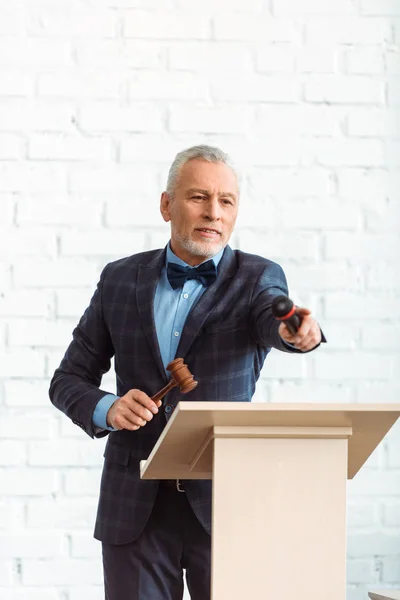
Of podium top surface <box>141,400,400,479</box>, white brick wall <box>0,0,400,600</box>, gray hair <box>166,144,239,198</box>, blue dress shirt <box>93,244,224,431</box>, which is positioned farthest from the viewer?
white brick wall <box>0,0,400,600</box>

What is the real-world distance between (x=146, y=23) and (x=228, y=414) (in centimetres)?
167

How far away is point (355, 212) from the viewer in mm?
2717

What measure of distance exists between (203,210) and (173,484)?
539 millimetres

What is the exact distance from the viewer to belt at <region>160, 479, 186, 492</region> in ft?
5.97

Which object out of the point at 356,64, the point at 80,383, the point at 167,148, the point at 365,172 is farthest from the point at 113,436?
the point at 356,64

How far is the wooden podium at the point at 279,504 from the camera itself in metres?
1.32

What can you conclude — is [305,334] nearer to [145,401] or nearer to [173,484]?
[145,401]

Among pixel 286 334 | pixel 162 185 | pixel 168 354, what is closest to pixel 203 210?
pixel 168 354

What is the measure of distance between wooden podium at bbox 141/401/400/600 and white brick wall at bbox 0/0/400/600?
1.30 meters

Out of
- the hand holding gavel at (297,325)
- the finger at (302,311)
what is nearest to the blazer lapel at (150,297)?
the hand holding gavel at (297,325)

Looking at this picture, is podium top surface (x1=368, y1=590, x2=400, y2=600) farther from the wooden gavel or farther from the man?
the wooden gavel

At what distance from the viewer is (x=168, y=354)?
193 centimetres

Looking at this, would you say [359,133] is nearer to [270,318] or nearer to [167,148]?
[167,148]

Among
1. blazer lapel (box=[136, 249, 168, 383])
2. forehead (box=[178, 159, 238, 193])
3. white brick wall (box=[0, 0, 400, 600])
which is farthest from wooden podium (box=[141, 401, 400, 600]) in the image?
white brick wall (box=[0, 0, 400, 600])
